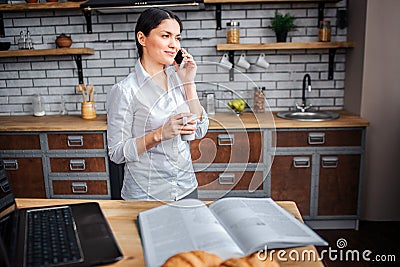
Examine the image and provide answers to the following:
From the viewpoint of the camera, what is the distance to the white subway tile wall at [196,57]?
336 centimetres

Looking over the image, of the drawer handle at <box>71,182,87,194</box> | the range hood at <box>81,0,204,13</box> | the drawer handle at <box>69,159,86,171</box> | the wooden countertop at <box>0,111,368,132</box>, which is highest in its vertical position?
the range hood at <box>81,0,204,13</box>

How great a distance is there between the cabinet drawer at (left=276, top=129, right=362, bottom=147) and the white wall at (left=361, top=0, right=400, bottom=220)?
0.77 ft

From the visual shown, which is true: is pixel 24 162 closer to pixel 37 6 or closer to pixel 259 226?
pixel 37 6

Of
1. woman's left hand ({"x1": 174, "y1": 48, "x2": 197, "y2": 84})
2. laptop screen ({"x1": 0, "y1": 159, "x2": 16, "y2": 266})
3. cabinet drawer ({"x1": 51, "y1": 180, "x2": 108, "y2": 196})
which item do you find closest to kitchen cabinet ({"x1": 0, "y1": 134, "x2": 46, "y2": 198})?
cabinet drawer ({"x1": 51, "y1": 180, "x2": 108, "y2": 196})

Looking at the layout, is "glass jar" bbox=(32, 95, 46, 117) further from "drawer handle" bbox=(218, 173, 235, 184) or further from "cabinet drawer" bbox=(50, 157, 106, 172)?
"drawer handle" bbox=(218, 173, 235, 184)

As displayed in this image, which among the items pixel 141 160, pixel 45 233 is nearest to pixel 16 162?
pixel 141 160

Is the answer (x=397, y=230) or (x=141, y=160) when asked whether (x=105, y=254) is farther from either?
(x=397, y=230)

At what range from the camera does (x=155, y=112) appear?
1.48m

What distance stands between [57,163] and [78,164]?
0.17m

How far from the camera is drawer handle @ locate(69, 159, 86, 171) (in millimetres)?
3000

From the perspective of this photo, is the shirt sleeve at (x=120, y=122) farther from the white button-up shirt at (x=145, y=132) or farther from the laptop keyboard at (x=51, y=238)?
the laptop keyboard at (x=51, y=238)

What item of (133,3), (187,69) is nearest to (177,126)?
(187,69)

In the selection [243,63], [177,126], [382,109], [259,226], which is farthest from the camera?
[243,63]

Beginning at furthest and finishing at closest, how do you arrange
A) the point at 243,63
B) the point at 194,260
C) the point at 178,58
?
1. the point at 243,63
2. the point at 178,58
3. the point at 194,260
